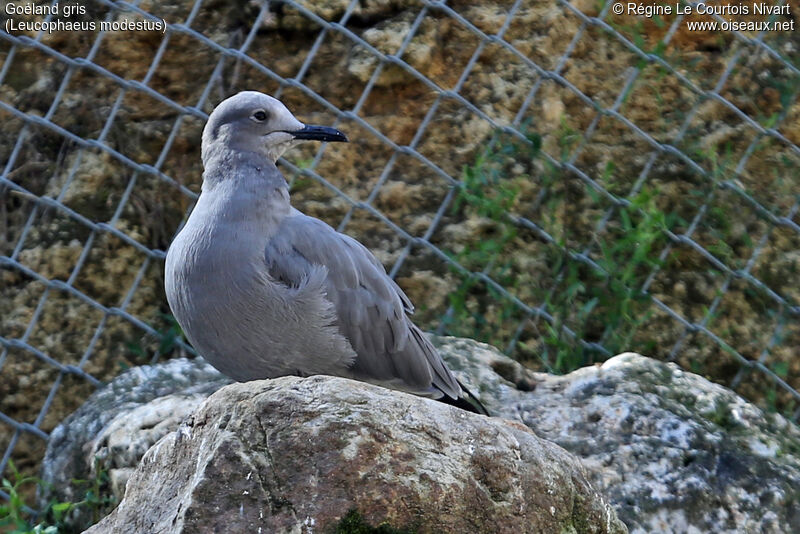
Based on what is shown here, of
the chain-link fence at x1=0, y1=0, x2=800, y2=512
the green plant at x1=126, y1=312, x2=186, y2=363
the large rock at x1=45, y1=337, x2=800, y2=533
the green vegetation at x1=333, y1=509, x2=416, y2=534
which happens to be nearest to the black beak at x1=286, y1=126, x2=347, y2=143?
the chain-link fence at x1=0, y1=0, x2=800, y2=512

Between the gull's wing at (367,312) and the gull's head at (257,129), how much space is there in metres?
0.21

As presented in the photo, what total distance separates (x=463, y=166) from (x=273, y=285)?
3.93 ft

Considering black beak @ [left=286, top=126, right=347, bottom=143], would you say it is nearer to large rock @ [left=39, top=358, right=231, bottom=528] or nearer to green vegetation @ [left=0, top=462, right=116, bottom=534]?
large rock @ [left=39, top=358, right=231, bottom=528]

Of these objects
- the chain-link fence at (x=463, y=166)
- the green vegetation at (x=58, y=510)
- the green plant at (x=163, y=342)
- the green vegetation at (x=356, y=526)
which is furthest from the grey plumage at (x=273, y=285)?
the green vegetation at (x=356, y=526)

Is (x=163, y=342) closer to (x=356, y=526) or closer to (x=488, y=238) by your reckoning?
(x=488, y=238)

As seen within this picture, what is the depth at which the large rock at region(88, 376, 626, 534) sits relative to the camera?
194cm

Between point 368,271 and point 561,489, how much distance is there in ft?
3.73

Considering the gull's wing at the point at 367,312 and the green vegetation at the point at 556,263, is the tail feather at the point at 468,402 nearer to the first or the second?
the gull's wing at the point at 367,312

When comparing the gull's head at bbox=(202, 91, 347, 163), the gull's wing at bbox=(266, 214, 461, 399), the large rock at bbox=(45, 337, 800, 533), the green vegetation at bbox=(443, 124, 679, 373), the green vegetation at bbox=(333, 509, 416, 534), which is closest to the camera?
the green vegetation at bbox=(333, 509, 416, 534)

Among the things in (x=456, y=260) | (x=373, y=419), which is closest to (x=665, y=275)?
(x=456, y=260)

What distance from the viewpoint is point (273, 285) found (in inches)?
112

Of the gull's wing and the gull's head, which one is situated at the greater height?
the gull's head

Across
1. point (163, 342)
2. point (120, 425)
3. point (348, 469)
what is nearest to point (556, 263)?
point (163, 342)

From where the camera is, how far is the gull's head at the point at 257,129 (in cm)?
313
